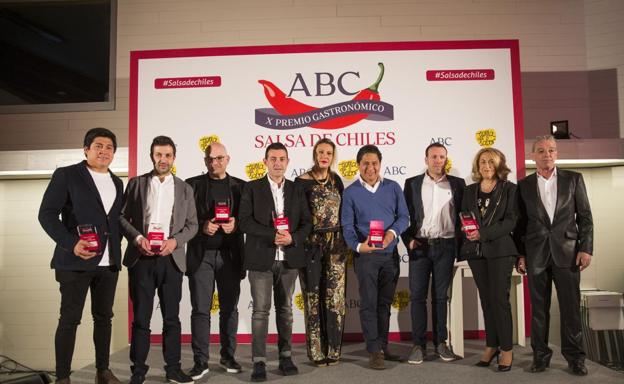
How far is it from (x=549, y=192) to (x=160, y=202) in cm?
258

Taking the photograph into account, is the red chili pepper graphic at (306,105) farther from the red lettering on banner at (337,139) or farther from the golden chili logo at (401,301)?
the golden chili logo at (401,301)

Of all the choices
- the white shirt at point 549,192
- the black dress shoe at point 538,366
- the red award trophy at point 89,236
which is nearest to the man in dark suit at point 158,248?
the red award trophy at point 89,236

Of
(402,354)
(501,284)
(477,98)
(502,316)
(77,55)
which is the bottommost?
(402,354)

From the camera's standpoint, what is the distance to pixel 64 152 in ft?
16.6

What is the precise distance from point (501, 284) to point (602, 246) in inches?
102

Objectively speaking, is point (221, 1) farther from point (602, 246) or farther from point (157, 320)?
point (602, 246)

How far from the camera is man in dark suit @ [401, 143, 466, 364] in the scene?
3.75m

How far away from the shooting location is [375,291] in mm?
3641

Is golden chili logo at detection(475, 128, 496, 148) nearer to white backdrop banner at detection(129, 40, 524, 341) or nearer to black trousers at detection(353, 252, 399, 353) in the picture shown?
white backdrop banner at detection(129, 40, 524, 341)

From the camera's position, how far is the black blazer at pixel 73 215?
3072 mm

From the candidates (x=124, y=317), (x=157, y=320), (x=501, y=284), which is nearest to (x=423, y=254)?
(x=501, y=284)

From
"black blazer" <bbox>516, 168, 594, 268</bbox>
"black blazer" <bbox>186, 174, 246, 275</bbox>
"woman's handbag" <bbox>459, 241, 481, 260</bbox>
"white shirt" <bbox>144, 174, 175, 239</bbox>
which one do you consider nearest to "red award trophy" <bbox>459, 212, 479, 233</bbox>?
"woman's handbag" <bbox>459, 241, 481, 260</bbox>

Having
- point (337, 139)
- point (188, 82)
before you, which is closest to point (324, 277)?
point (337, 139)

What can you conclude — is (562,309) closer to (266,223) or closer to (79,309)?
(266,223)
